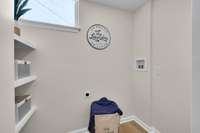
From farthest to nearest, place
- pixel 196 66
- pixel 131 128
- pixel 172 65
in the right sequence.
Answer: pixel 131 128 → pixel 172 65 → pixel 196 66

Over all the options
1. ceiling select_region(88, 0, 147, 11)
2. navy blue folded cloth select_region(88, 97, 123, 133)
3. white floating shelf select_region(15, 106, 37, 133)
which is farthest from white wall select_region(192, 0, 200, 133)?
ceiling select_region(88, 0, 147, 11)

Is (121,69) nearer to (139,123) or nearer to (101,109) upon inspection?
(101,109)

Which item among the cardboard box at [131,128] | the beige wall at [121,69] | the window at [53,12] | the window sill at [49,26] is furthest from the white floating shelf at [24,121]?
the cardboard box at [131,128]

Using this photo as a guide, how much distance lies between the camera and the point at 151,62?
2.02 m

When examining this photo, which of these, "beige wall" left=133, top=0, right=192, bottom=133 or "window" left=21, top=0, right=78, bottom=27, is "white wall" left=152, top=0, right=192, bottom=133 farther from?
"window" left=21, top=0, right=78, bottom=27

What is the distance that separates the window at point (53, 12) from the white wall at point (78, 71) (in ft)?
0.52

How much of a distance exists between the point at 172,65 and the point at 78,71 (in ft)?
4.84

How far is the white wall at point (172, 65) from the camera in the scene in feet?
4.75

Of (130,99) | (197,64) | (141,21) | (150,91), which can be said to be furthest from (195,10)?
(130,99)

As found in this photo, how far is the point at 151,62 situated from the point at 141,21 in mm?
849

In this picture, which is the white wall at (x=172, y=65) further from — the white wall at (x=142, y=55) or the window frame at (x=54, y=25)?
the window frame at (x=54, y=25)

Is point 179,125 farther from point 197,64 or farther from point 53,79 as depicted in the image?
point 53,79

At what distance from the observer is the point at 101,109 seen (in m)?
1.85

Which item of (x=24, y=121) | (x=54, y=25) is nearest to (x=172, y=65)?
(x=54, y=25)
